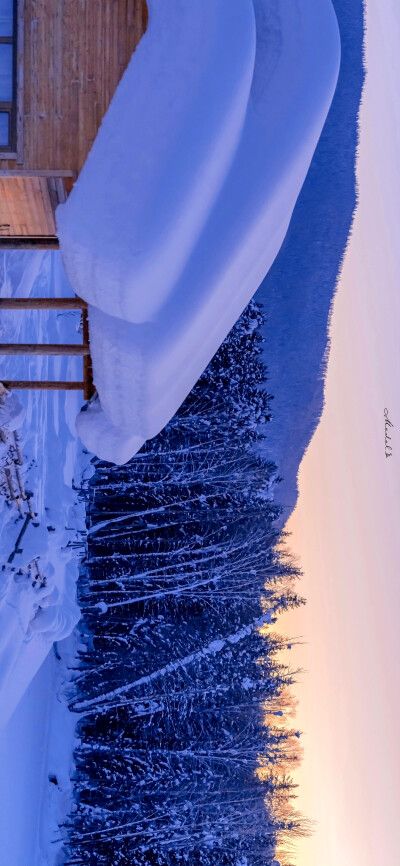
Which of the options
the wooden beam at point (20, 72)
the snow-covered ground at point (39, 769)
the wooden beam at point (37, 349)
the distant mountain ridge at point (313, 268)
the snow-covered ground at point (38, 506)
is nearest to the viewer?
the wooden beam at point (20, 72)

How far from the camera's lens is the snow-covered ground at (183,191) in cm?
337

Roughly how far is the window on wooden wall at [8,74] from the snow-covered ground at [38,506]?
3.36 meters

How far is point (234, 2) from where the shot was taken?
3715mm

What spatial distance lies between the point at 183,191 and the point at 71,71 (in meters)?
2.29

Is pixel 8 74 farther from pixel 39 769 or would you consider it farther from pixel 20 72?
pixel 39 769

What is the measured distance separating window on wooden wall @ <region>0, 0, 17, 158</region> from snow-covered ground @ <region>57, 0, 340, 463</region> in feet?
5.10

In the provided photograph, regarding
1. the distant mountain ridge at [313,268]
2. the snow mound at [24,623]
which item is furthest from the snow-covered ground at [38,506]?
the distant mountain ridge at [313,268]

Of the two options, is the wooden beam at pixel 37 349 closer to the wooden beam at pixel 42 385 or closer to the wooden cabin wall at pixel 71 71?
the wooden beam at pixel 42 385

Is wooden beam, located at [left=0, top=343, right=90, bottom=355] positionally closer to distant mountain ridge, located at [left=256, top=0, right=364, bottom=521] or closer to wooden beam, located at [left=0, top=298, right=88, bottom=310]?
wooden beam, located at [left=0, top=298, right=88, bottom=310]

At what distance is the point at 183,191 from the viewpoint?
11.1ft

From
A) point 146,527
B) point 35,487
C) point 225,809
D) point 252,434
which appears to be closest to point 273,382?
point 252,434

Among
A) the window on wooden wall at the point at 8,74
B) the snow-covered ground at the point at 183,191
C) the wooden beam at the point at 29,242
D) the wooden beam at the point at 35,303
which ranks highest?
Answer: the window on wooden wall at the point at 8,74

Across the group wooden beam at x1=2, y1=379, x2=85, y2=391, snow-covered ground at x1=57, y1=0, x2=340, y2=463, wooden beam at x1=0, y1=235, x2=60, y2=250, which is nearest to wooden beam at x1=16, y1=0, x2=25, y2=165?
wooden beam at x1=0, y1=235, x2=60, y2=250

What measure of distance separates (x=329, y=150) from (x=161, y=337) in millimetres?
10846
